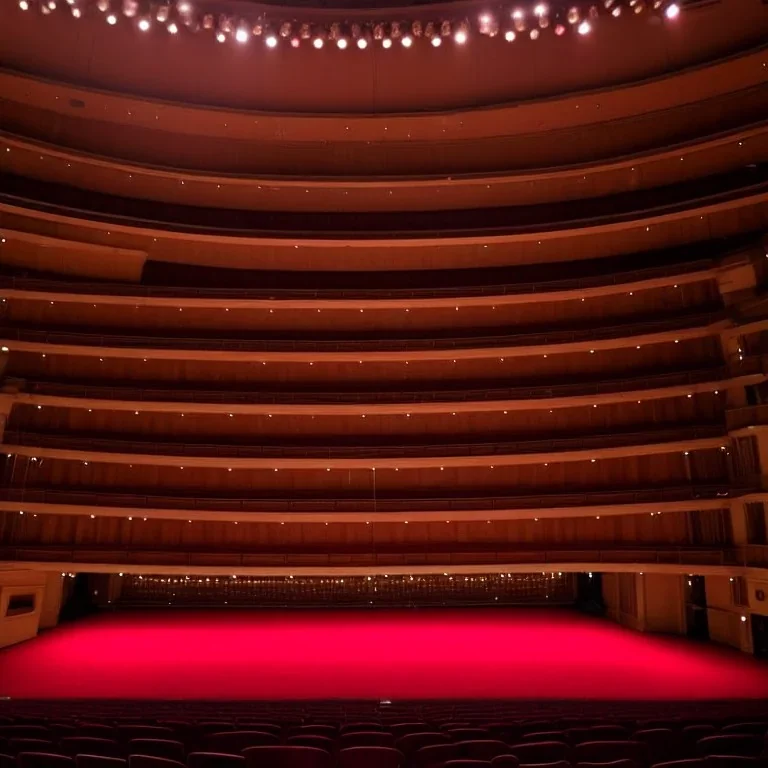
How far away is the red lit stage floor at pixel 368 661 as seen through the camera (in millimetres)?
11047

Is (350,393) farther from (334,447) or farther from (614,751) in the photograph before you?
(614,751)

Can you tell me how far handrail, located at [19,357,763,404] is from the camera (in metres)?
17.4

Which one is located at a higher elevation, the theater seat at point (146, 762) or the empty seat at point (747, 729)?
the theater seat at point (146, 762)

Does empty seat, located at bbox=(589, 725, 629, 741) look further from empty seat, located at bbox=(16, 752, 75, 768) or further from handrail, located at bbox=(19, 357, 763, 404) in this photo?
handrail, located at bbox=(19, 357, 763, 404)

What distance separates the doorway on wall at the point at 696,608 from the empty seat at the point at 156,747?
15.4 metres

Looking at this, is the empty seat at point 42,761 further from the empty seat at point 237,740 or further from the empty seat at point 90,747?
the empty seat at point 237,740

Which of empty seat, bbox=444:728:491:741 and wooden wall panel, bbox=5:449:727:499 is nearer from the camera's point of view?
empty seat, bbox=444:728:491:741

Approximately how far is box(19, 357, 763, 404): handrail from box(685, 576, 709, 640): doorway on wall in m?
5.25

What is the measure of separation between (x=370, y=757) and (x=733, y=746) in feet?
8.47

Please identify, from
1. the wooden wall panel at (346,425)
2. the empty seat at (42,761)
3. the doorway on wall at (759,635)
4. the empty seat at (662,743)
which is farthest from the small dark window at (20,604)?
the doorway on wall at (759,635)

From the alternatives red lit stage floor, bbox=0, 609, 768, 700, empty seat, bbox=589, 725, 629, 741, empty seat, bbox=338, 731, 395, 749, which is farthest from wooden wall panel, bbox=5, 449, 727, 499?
empty seat, bbox=338, 731, 395, 749

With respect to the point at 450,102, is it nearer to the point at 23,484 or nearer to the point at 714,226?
the point at 714,226

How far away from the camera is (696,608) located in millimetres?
16359

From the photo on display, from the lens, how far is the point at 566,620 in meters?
17.8
